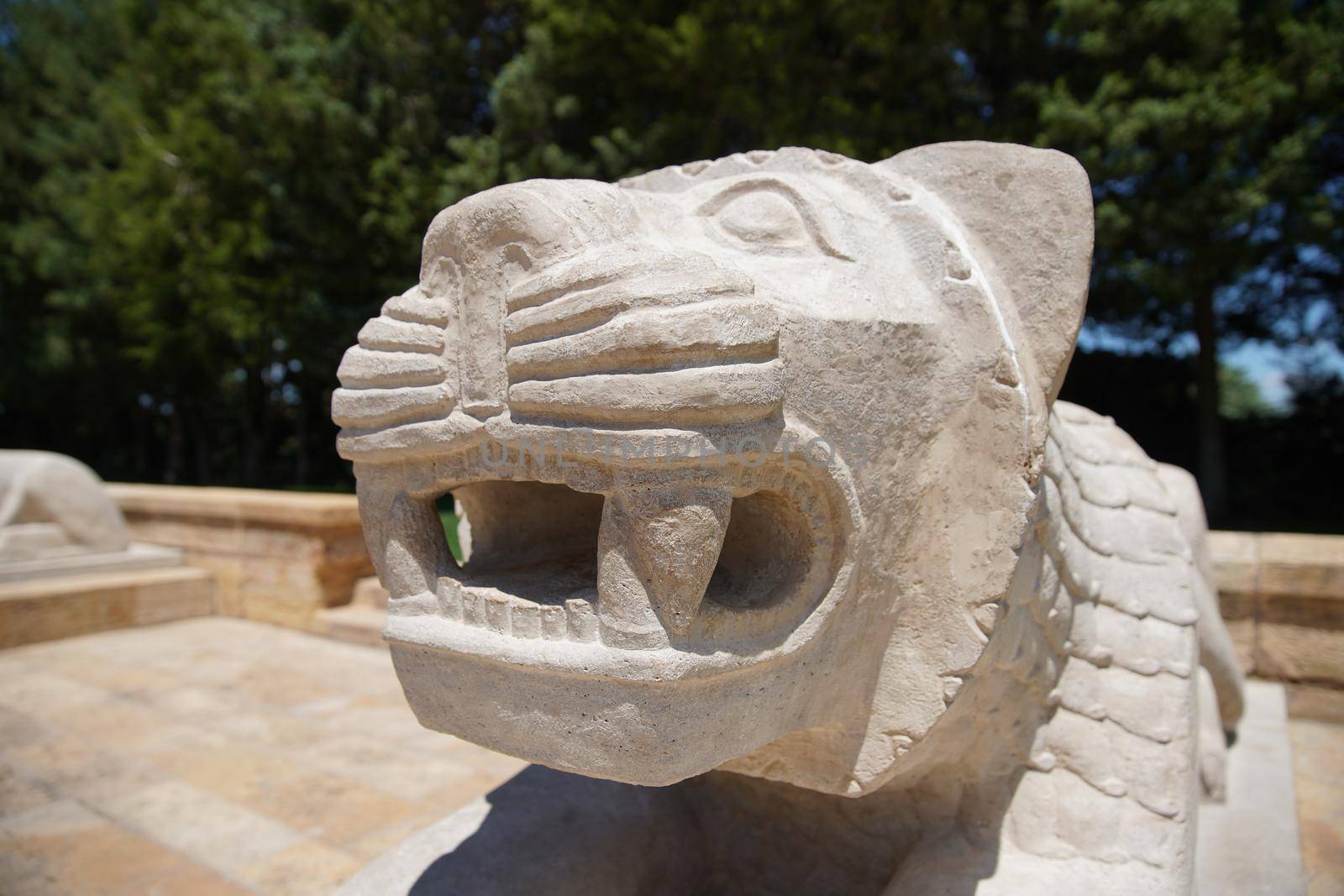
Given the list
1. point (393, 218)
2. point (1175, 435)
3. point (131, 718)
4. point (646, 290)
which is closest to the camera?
point (646, 290)

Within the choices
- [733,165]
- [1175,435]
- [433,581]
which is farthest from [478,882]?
[1175,435]

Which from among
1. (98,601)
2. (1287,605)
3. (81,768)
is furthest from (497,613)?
(98,601)

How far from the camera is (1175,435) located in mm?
10109

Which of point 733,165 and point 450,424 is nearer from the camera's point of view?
point 450,424

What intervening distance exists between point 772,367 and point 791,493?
170 millimetres

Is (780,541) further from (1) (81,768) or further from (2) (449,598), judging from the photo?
(1) (81,768)

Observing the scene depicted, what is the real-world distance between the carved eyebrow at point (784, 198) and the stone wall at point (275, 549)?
3.69 metres

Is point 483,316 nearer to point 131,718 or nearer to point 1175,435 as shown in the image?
point 131,718

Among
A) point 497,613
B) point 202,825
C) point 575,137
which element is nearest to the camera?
point 497,613

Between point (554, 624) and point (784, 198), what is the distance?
25.6 inches

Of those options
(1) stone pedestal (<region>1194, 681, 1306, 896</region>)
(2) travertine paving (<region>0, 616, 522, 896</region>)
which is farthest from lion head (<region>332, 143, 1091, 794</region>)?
(2) travertine paving (<region>0, 616, 522, 896</region>)

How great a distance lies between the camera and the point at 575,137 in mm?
9586

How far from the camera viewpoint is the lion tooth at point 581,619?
1.01 metres

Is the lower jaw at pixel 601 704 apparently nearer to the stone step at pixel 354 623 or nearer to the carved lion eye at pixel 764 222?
the carved lion eye at pixel 764 222
